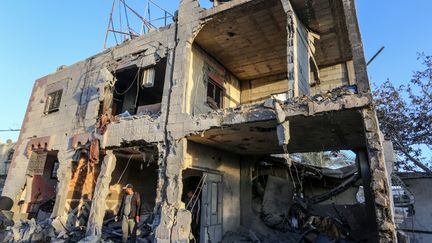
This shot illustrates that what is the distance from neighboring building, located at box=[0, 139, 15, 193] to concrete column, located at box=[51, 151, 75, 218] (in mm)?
12577

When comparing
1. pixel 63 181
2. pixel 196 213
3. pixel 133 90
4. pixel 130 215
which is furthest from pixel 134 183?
pixel 130 215

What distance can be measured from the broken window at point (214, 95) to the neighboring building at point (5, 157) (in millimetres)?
17233

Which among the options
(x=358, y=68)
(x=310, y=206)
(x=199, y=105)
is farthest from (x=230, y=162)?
(x=358, y=68)

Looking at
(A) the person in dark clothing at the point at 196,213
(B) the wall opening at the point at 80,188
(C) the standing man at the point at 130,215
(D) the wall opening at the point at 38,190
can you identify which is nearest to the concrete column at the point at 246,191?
(A) the person in dark clothing at the point at 196,213

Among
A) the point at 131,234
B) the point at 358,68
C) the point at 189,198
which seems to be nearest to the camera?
the point at 358,68

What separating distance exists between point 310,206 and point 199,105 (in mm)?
6366

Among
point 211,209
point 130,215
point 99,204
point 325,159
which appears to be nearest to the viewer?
point 130,215

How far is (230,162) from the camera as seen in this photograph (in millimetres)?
11016

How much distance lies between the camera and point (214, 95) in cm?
1112

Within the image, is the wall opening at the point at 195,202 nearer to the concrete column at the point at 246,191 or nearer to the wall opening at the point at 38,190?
the concrete column at the point at 246,191

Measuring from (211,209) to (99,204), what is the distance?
12.4ft

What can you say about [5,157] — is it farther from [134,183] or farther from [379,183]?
[379,183]

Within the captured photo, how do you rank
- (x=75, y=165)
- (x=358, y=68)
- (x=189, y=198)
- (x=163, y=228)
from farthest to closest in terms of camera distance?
(x=75, y=165) → (x=189, y=198) → (x=163, y=228) → (x=358, y=68)

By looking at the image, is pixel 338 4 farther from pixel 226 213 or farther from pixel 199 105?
pixel 226 213
